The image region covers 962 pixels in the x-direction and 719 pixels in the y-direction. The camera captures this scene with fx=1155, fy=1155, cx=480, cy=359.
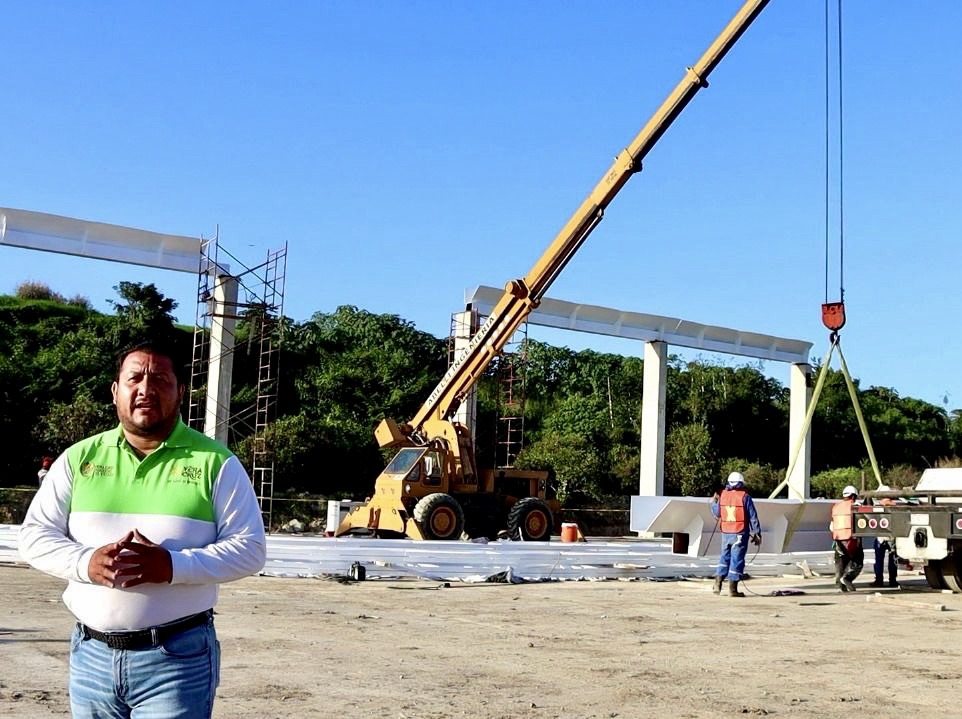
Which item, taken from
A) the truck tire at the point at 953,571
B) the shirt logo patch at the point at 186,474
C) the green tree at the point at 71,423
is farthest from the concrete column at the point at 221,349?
the shirt logo patch at the point at 186,474

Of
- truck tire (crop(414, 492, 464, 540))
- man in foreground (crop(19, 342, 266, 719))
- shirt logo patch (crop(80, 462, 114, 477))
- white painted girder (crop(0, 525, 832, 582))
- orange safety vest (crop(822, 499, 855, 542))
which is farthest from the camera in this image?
truck tire (crop(414, 492, 464, 540))

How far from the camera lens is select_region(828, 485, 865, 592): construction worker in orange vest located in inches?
597

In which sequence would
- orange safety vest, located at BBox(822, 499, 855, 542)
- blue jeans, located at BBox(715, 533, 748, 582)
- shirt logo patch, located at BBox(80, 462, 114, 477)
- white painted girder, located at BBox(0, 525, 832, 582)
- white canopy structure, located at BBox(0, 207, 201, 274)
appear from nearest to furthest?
shirt logo patch, located at BBox(80, 462, 114, 477), blue jeans, located at BBox(715, 533, 748, 582), orange safety vest, located at BBox(822, 499, 855, 542), white painted girder, located at BBox(0, 525, 832, 582), white canopy structure, located at BBox(0, 207, 201, 274)

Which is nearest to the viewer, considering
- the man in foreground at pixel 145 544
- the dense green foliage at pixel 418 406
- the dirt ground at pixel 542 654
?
the man in foreground at pixel 145 544

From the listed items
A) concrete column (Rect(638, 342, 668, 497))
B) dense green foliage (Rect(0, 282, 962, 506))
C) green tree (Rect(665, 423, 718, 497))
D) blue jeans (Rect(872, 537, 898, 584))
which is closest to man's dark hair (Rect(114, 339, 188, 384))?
blue jeans (Rect(872, 537, 898, 584))

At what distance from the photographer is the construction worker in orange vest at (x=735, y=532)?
46.7ft

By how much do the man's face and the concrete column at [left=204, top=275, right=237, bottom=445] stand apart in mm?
20082

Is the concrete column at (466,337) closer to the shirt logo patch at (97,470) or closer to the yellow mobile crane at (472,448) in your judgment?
the yellow mobile crane at (472,448)

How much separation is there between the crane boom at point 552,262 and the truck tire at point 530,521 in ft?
8.27

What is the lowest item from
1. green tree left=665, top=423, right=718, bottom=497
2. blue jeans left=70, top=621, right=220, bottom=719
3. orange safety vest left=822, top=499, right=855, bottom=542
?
blue jeans left=70, top=621, right=220, bottom=719

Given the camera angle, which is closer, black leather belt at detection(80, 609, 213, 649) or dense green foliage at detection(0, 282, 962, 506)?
black leather belt at detection(80, 609, 213, 649)

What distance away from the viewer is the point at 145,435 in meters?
3.33

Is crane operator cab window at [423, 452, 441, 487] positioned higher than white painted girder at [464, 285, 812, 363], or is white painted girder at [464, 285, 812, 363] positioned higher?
white painted girder at [464, 285, 812, 363]

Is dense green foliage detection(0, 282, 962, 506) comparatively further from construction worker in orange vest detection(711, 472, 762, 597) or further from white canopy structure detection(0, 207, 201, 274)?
construction worker in orange vest detection(711, 472, 762, 597)
